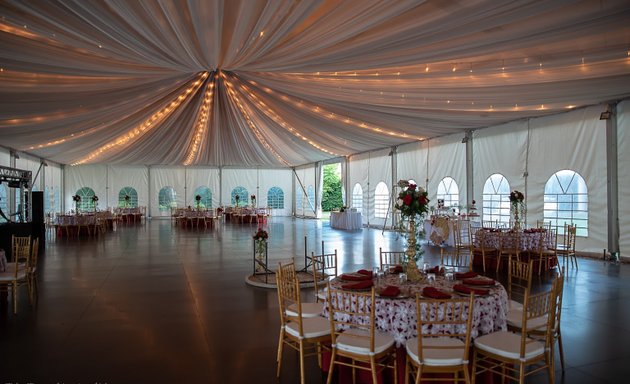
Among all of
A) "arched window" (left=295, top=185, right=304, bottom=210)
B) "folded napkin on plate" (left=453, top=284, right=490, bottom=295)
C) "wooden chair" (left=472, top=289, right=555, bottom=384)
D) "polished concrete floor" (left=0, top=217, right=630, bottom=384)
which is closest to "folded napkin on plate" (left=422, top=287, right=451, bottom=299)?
"folded napkin on plate" (left=453, top=284, right=490, bottom=295)

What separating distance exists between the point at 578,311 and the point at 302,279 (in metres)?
4.16

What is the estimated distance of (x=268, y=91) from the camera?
8.62 metres

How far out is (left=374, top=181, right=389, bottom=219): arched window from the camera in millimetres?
17438

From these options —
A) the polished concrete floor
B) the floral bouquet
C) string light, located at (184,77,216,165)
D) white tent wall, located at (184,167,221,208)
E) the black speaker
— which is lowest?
the polished concrete floor

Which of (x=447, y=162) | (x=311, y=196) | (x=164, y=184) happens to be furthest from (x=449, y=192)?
(x=164, y=184)

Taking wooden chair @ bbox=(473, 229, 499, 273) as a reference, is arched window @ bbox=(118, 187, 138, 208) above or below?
above

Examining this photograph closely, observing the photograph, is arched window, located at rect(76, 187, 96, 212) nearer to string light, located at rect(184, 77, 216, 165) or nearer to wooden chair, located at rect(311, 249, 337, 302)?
string light, located at rect(184, 77, 216, 165)

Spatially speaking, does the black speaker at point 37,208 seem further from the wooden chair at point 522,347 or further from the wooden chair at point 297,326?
the wooden chair at point 522,347

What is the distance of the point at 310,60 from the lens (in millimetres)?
5926

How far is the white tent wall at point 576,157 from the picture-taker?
9430mm

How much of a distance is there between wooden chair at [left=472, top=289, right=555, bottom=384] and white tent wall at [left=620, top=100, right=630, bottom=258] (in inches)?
299

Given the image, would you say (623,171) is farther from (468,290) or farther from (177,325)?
(177,325)

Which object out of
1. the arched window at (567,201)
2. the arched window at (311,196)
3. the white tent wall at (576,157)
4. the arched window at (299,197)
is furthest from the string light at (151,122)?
the arched window at (299,197)

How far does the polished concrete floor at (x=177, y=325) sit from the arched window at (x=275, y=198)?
17.3 m
